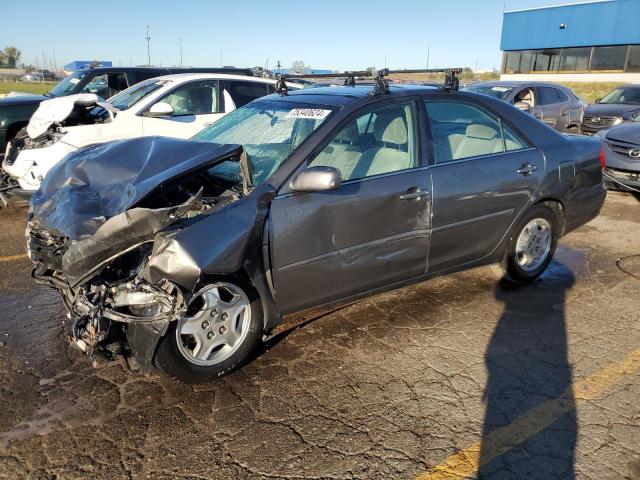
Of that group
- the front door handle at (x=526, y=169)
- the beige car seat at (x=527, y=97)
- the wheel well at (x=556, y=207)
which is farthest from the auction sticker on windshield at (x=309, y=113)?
the beige car seat at (x=527, y=97)

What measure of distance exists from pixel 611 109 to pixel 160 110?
467 inches

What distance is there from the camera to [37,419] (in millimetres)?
2867

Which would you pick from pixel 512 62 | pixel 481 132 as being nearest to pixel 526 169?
pixel 481 132

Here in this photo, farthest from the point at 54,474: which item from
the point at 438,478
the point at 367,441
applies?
the point at 438,478

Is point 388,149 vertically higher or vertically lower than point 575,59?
lower

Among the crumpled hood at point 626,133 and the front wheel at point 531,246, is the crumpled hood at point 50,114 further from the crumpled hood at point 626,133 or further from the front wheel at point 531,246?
the crumpled hood at point 626,133

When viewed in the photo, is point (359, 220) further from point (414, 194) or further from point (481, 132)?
point (481, 132)

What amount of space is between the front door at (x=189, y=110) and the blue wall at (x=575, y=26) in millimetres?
34724

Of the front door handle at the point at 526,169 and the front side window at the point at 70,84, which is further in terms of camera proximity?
the front side window at the point at 70,84

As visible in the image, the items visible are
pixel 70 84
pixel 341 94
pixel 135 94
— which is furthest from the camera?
pixel 70 84

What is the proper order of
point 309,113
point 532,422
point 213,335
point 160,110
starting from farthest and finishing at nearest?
point 160,110 → point 309,113 → point 213,335 → point 532,422

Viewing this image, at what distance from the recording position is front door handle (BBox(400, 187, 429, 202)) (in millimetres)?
3693

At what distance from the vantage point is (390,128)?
387 cm

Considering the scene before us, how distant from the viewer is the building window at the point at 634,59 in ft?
110
